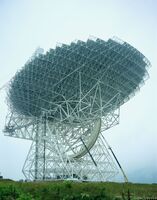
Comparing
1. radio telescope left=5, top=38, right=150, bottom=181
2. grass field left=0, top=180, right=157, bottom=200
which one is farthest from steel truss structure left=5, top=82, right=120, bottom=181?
grass field left=0, top=180, right=157, bottom=200

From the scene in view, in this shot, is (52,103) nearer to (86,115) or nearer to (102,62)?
(86,115)

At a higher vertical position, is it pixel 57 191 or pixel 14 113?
pixel 14 113

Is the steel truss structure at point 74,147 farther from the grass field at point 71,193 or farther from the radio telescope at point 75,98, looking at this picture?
the grass field at point 71,193

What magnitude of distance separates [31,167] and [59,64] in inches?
645

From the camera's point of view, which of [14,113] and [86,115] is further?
[14,113]

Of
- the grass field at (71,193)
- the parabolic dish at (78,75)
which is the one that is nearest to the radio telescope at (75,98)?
the parabolic dish at (78,75)

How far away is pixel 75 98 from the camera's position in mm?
43500

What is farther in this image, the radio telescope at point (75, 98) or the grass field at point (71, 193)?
the radio telescope at point (75, 98)

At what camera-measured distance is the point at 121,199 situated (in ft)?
61.6

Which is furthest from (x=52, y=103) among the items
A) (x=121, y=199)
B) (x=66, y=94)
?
(x=121, y=199)

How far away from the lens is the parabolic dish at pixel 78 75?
39.8m

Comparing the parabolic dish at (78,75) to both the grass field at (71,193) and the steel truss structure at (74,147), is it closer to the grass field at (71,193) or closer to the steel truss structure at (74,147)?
the steel truss structure at (74,147)

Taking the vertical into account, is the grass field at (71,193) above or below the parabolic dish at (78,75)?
below

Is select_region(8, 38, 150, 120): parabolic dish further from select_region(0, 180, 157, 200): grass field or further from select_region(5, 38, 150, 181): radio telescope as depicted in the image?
select_region(0, 180, 157, 200): grass field
